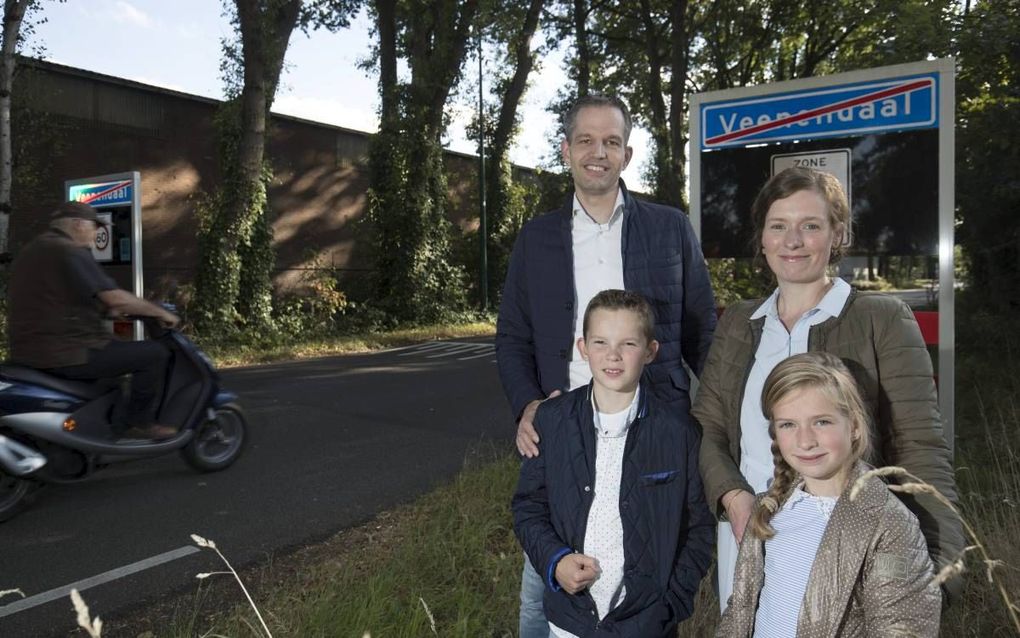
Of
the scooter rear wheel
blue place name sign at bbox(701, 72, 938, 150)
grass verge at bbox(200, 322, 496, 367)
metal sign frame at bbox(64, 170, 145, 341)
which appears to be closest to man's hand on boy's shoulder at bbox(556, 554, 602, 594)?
blue place name sign at bbox(701, 72, 938, 150)

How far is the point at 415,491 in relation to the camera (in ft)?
19.5

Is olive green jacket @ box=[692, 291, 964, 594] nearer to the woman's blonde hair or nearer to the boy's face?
the woman's blonde hair

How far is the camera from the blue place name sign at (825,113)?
13.2ft

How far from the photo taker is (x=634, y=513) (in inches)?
84.4

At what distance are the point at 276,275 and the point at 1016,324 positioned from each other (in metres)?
18.8

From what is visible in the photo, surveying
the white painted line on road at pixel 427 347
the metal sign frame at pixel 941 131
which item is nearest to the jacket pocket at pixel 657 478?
the metal sign frame at pixel 941 131

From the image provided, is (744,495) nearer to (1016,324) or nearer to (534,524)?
(534,524)

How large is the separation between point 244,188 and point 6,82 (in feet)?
14.7

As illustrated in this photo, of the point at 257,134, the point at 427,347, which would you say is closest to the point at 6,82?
the point at 257,134

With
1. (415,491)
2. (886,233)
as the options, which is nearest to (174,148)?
(415,491)

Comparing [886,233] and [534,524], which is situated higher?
[886,233]

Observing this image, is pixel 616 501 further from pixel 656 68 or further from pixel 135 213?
pixel 656 68

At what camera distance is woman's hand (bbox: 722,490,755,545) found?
200cm

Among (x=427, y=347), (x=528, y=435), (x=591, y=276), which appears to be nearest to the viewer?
(x=528, y=435)
